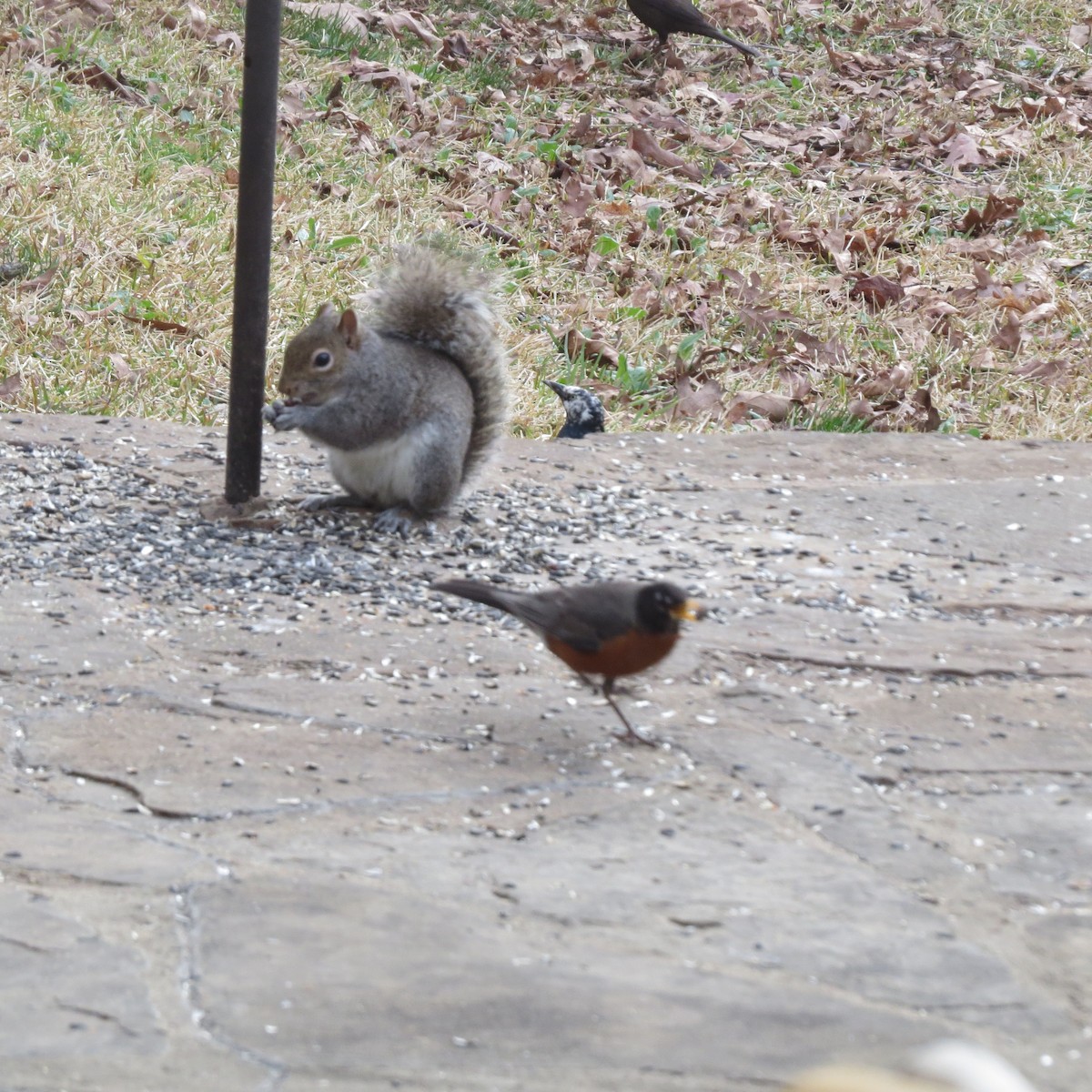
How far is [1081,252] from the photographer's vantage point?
299 inches

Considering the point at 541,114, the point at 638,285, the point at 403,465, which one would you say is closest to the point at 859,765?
the point at 403,465

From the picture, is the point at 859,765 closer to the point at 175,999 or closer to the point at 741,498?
the point at 175,999

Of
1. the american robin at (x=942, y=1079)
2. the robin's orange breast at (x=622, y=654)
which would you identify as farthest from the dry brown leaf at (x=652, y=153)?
the american robin at (x=942, y=1079)

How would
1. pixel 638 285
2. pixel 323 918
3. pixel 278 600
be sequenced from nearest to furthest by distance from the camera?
pixel 323 918, pixel 278 600, pixel 638 285

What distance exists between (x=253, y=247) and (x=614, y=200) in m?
4.16

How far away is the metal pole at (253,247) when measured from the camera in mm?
3773

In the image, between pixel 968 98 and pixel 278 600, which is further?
pixel 968 98

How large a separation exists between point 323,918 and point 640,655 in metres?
0.86

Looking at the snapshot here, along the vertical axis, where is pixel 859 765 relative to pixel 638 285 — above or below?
below

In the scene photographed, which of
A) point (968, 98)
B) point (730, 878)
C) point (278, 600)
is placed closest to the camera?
point (730, 878)

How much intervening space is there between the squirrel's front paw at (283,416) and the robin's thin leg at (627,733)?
1444 mm

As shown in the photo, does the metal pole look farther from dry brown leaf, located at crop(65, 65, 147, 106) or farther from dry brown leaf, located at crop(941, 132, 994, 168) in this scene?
dry brown leaf, located at crop(941, 132, 994, 168)

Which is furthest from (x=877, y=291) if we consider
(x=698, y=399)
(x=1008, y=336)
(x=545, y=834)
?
(x=545, y=834)

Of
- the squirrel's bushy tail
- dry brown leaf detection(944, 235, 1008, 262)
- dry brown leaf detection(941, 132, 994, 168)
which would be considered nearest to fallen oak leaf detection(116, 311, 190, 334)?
the squirrel's bushy tail
